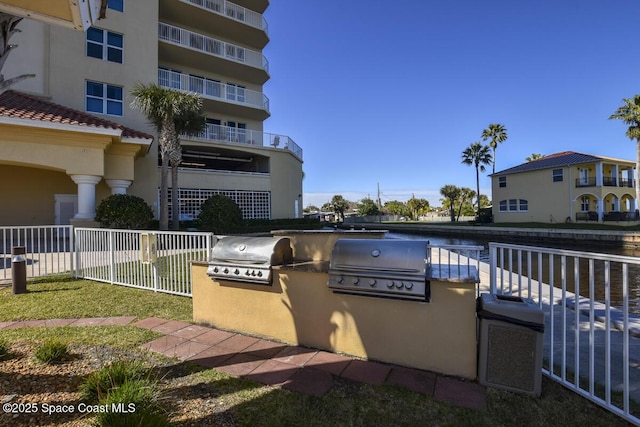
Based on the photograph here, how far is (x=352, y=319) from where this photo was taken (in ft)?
10.9

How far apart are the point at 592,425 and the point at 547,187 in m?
36.0

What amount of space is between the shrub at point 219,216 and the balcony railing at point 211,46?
10779 mm

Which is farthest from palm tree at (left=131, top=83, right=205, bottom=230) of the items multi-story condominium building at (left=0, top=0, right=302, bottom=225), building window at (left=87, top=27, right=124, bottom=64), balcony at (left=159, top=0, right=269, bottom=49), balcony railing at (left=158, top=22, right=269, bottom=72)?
balcony at (left=159, top=0, right=269, bottom=49)

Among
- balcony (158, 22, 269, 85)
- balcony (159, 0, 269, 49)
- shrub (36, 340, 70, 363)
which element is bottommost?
shrub (36, 340, 70, 363)

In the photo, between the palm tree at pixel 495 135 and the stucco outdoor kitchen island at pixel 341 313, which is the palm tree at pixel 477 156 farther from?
the stucco outdoor kitchen island at pixel 341 313

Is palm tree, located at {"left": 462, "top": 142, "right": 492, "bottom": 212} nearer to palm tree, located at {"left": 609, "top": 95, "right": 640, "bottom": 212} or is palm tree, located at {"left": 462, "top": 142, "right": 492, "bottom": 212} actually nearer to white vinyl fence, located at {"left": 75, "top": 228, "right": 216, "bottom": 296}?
palm tree, located at {"left": 609, "top": 95, "right": 640, "bottom": 212}

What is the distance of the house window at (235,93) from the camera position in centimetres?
2158

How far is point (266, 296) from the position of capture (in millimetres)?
3783

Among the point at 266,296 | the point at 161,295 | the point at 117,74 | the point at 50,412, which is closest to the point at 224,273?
the point at 266,296

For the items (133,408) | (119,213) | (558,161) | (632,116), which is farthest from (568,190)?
(133,408)

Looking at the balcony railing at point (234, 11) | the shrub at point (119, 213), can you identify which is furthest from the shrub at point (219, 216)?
the balcony railing at point (234, 11)

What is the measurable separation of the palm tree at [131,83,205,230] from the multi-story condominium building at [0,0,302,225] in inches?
33.5

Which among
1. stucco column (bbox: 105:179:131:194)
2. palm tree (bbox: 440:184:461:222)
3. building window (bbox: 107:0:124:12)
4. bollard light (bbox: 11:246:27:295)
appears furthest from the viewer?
palm tree (bbox: 440:184:461:222)

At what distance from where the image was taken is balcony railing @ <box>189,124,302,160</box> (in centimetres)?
1972
